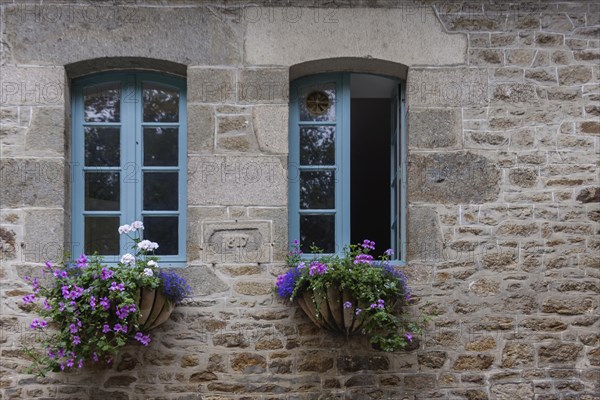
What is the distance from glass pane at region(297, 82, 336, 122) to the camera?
190 inches

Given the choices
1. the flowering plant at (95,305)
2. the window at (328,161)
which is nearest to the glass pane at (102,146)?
the flowering plant at (95,305)

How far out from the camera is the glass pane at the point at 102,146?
4.74m

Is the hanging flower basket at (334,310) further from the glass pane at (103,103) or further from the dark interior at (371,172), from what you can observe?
the glass pane at (103,103)

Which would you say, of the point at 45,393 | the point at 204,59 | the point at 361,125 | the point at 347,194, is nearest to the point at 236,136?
the point at 204,59

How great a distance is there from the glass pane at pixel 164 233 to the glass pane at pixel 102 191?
0.27 metres

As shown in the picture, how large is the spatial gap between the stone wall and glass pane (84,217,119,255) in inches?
6.4

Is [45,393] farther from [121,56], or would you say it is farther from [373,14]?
[373,14]

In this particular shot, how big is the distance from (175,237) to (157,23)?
155cm

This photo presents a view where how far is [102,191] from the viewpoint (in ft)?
15.5

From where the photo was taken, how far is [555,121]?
465 cm

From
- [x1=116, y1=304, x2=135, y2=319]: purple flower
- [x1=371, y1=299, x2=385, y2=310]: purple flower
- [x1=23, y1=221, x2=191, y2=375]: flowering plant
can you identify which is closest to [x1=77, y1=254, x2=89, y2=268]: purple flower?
[x1=23, y1=221, x2=191, y2=375]: flowering plant

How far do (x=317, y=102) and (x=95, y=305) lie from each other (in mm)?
2132

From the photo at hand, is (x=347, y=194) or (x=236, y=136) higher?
(x=236, y=136)

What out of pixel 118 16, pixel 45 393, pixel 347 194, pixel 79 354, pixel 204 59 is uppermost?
pixel 118 16
